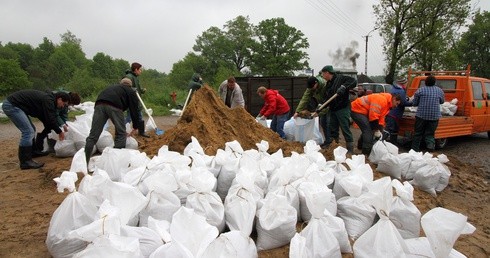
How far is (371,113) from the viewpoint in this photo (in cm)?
493

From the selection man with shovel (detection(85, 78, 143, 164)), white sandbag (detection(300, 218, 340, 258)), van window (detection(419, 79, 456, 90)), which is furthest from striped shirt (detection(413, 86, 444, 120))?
man with shovel (detection(85, 78, 143, 164))

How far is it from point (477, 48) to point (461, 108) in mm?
28298

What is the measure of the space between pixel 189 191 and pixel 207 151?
60.2 inches

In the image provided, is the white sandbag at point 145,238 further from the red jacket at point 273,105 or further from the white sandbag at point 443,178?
the red jacket at point 273,105

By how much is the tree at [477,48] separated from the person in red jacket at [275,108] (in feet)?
94.5

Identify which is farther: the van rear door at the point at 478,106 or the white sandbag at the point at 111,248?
the van rear door at the point at 478,106

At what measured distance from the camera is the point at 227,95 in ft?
22.5

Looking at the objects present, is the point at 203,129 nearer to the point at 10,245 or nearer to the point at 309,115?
the point at 309,115

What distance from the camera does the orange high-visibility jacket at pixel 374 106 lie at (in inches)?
191

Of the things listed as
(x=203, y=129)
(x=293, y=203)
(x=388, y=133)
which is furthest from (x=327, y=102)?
(x=293, y=203)

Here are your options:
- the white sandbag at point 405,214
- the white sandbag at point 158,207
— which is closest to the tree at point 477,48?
the white sandbag at point 405,214

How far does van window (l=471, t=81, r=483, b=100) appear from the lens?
264 inches

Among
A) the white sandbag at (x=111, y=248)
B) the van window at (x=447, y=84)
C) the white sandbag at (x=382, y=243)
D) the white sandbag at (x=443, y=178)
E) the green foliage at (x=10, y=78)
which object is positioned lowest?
the white sandbag at (x=443, y=178)

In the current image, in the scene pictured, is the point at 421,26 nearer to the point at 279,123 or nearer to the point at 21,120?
the point at 279,123
